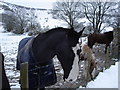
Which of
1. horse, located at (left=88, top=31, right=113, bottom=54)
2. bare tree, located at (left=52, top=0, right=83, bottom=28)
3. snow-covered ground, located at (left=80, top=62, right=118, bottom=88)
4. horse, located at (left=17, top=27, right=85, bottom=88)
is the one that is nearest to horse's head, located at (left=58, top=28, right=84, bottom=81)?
horse, located at (left=17, top=27, right=85, bottom=88)

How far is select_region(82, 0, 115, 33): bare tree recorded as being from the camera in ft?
128

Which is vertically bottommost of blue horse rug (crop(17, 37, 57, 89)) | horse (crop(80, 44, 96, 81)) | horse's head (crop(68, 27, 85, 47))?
horse (crop(80, 44, 96, 81))

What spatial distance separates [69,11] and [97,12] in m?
4.83

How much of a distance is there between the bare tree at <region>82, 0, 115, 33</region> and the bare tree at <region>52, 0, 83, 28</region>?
1.24m

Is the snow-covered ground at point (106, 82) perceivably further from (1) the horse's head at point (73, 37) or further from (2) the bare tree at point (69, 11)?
(2) the bare tree at point (69, 11)

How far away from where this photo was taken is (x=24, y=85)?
3.09 meters

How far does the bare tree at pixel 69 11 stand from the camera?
41.2m

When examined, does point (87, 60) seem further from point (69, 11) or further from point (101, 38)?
point (69, 11)

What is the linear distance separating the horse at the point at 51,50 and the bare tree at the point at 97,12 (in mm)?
34522

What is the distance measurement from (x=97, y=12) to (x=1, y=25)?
15.7m

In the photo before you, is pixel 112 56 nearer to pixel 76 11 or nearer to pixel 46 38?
pixel 46 38

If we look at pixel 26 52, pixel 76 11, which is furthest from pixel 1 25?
pixel 26 52

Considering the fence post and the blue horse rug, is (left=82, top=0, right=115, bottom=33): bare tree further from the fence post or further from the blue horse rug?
the fence post

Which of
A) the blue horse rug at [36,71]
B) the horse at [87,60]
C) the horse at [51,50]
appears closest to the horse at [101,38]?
the horse at [87,60]
